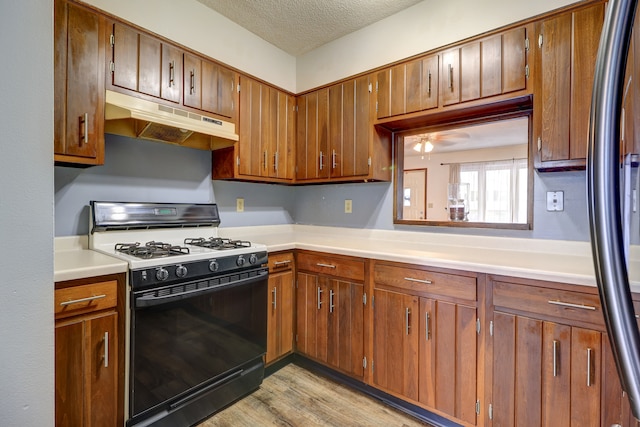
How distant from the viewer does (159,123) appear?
1753 millimetres

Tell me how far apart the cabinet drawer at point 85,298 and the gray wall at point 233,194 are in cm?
66

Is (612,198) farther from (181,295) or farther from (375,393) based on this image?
(375,393)

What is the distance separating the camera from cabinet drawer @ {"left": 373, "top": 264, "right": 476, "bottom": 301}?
1589 millimetres

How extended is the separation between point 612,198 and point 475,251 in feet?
5.37

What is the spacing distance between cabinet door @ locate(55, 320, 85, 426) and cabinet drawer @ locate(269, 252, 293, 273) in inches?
43.2

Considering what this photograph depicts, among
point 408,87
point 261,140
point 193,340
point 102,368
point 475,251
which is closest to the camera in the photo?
point 102,368

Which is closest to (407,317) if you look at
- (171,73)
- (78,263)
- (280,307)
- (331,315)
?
(331,315)

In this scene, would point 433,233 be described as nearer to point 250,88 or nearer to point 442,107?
point 442,107

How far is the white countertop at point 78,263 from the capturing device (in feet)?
4.27

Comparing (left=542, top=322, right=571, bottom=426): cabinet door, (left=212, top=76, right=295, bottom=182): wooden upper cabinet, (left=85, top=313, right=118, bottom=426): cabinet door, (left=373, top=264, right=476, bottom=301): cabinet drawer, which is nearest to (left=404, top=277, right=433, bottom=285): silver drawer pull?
(left=373, top=264, right=476, bottom=301): cabinet drawer

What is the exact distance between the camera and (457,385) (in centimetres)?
161

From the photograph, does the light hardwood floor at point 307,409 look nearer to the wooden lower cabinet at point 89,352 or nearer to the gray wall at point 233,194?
the wooden lower cabinet at point 89,352

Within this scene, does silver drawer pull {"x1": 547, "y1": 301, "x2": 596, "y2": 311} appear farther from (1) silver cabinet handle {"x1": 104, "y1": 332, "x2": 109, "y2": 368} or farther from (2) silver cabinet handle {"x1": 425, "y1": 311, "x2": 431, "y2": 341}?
(1) silver cabinet handle {"x1": 104, "y1": 332, "x2": 109, "y2": 368}
